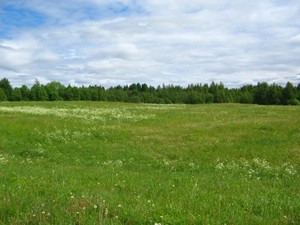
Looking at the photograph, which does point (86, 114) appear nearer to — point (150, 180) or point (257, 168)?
point (257, 168)

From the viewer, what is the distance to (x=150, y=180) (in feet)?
40.8

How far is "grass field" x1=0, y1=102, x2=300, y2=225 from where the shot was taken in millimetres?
7262

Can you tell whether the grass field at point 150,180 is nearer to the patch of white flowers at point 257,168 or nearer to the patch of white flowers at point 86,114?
the patch of white flowers at point 257,168

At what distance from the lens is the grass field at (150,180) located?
7.26 metres

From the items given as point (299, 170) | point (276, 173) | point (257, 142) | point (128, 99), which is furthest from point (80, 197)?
point (128, 99)

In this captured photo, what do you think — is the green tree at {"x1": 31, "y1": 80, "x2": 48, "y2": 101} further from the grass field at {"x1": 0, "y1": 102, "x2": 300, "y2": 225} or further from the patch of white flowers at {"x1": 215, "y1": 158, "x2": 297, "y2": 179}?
the patch of white flowers at {"x1": 215, "y1": 158, "x2": 297, "y2": 179}

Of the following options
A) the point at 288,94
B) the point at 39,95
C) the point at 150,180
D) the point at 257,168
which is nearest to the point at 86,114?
the point at 257,168

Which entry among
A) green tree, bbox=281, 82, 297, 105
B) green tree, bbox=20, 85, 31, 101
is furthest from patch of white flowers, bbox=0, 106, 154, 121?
green tree, bbox=20, 85, 31, 101

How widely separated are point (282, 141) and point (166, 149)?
8657 mm

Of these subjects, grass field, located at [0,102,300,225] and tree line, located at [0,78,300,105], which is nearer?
grass field, located at [0,102,300,225]

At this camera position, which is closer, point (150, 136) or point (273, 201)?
point (273, 201)

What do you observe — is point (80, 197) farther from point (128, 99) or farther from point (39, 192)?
point (128, 99)

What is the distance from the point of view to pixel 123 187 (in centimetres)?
1070

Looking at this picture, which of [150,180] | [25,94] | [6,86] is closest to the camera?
[150,180]
